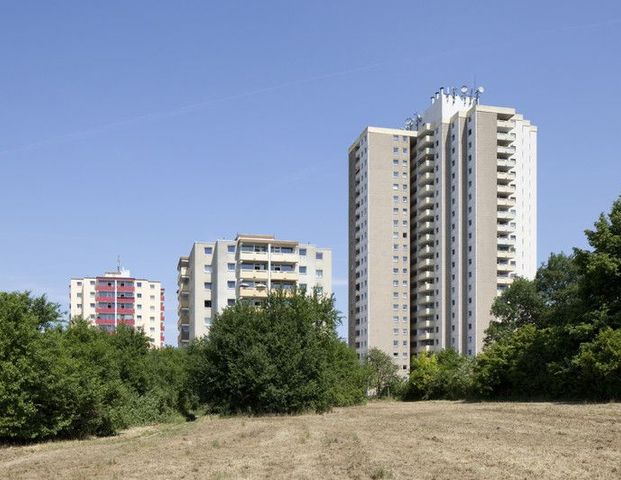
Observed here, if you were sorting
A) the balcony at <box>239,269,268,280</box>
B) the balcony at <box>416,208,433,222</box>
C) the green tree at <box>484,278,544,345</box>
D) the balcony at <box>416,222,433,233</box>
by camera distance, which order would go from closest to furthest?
1. the green tree at <box>484,278,544,345</box>
2. the balcony at <box>239,269,268,280</box>
3. the balcony at <box>416,222,433,233</box>
4. the balcony at <box>416,208,433,222</box>

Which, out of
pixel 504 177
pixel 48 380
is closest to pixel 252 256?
pixel 504 177

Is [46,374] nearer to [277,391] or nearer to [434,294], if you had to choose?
[277,391]

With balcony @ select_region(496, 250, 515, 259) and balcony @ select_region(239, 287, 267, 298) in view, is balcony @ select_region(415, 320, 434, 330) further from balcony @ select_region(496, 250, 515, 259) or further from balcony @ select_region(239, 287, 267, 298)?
balcony @ select_region(239, 287, 267, 298)

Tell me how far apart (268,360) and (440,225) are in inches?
3276

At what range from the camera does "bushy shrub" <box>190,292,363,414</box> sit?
1745 inches

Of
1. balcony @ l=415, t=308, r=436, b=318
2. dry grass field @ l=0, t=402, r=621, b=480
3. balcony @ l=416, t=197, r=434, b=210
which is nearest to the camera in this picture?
dry grass field @ l=0, t=402, r=621, b=480

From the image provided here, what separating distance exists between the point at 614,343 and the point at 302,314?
1918 cm

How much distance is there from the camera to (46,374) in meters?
32.8

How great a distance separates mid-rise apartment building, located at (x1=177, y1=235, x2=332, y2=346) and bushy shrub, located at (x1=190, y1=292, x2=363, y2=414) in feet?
221

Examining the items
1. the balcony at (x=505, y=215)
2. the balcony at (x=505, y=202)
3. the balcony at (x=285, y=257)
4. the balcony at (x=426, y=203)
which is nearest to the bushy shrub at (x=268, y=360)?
the balcony at (x=285, y=257)

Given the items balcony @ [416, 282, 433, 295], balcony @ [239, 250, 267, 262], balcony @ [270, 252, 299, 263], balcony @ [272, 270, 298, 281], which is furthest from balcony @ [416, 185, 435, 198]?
balcony @ [239, 250, 267, 262]

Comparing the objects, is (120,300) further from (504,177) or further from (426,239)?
(504,177)

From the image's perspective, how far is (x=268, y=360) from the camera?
4434 centimetres

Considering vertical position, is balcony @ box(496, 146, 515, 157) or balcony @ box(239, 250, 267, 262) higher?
balcony @ box(496, 146, 515, 157)
